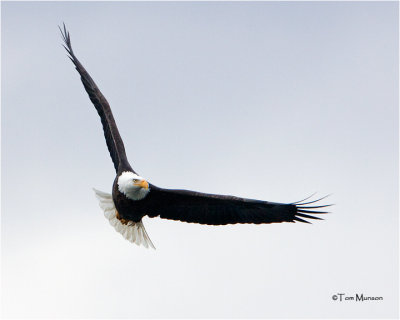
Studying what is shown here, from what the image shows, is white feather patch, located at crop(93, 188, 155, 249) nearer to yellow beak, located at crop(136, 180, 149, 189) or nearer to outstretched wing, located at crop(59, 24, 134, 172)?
outstretched wing, located at crop(59, 24, 134, 172)

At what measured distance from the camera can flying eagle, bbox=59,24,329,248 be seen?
781 cm

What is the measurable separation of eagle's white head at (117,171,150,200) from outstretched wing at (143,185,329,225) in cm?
12

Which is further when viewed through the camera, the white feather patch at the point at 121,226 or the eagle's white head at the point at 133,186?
the white feather patch at the point at 121,226

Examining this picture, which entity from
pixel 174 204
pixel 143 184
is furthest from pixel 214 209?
pixel 143 184

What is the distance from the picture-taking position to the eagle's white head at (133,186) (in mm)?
7746

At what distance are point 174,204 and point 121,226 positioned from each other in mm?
1192

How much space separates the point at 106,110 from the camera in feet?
28.7

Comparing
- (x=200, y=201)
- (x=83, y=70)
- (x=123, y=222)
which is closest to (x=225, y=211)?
(x=200, y=201)

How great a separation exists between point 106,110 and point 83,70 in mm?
741

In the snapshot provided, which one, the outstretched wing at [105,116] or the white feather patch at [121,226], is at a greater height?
the outstretched wing at [105,116]

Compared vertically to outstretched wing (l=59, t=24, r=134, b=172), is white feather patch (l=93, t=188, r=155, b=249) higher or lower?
lower

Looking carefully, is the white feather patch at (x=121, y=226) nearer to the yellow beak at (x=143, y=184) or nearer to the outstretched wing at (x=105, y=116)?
the outstretched wing at (x=105, y=116)

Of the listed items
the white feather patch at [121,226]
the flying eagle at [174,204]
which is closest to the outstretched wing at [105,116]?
the flying eagle at [174,204]

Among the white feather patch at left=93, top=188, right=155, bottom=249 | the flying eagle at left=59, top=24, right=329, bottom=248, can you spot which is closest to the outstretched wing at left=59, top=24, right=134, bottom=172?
the flying eagle at left=59, top=24, right=329, bottom=248
